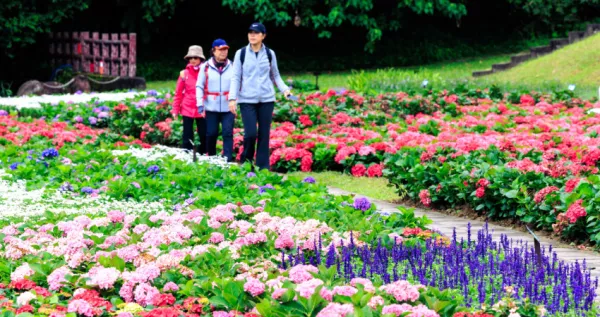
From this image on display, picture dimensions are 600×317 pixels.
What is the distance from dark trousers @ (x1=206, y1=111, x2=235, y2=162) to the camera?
39.3 feet

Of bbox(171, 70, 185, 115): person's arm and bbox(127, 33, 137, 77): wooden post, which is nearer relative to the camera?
bbox(171, 70, 185, 115): person's arm

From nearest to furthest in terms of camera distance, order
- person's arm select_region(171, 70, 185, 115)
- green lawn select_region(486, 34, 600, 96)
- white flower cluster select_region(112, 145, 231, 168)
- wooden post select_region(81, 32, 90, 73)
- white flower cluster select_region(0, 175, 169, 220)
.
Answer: white flower cluster select_region(0, 175, 169, 220)
white flower cluster select_region(112, 145, 231, 168)
person's arm select_region(171, 70, 185, 115)
green lawn select_region(486, 34, 600, 96)
wooden post select_region(81, 32, 90, 73)

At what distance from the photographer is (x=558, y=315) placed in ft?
18.0

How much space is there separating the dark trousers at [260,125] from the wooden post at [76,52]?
688 inches

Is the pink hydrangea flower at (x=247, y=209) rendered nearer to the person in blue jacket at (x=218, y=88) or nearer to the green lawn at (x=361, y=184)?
the green lawn at (x=361, y=184)

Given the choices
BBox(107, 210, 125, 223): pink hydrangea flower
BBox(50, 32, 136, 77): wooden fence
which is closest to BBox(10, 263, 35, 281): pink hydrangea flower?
BBox(107, 210, 125, 223): pink hydrangea flower

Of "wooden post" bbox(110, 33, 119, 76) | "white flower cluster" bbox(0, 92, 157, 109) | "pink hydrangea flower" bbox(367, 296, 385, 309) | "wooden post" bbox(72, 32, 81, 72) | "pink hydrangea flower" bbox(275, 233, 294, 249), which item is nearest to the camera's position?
"pink hydrangea flower" bbox(367, 296, 385, 309)

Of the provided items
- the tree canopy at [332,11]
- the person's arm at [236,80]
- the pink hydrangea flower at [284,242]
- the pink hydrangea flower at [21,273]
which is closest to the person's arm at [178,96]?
the person's arm at [236,80]

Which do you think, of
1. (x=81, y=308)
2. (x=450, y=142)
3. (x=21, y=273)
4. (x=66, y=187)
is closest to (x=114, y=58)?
(x=450, y=142)

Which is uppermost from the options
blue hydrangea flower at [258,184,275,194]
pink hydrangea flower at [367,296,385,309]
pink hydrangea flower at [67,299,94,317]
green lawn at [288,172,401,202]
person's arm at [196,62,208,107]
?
person's arm at [196,62,208,107]

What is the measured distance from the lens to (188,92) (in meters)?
12.8

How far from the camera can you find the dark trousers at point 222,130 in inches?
472

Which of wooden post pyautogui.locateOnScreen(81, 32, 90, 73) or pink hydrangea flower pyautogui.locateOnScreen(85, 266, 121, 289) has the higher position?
pink hydrangea flower pyautogui.locateOnScreen(85, 266, 121, 289)

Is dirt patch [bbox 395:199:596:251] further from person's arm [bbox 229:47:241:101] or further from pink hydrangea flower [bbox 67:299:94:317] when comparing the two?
pink hydrangea flower [bbox 67:299:94:317]
